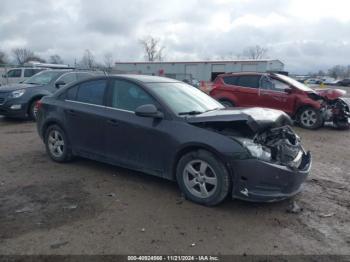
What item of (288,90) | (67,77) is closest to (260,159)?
(288,90)

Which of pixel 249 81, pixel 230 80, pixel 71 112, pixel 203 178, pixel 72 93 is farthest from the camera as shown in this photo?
pixel 230 80

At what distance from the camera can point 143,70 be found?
42688mm

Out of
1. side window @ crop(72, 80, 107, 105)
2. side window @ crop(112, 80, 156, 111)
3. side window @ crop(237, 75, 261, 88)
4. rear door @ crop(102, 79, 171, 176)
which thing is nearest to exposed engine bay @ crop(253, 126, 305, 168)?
rear door @ crop(102, 79, 171, 176)

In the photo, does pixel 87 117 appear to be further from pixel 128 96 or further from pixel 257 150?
pixel 257 150

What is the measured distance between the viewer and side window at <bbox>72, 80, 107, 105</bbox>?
5.32m

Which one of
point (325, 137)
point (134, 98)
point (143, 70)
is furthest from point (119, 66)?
point (134, 98)

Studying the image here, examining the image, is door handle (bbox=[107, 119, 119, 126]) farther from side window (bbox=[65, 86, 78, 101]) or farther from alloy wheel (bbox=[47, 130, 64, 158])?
alloy wheel (bbox=[47, 130, 64, 158])

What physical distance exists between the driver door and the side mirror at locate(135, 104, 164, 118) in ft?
22.7

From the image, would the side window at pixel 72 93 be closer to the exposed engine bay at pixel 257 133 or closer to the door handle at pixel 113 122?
the door handle at pixel 113 122

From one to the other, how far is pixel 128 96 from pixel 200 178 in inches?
66.4

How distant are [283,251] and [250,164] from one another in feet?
3.27

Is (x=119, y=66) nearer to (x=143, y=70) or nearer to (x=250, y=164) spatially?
(x=143, y=70)

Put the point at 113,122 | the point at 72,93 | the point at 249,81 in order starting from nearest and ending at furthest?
1. the point at 113,122
2. the point at 72,93
3. the point at 249,81

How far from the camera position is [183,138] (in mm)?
4273
